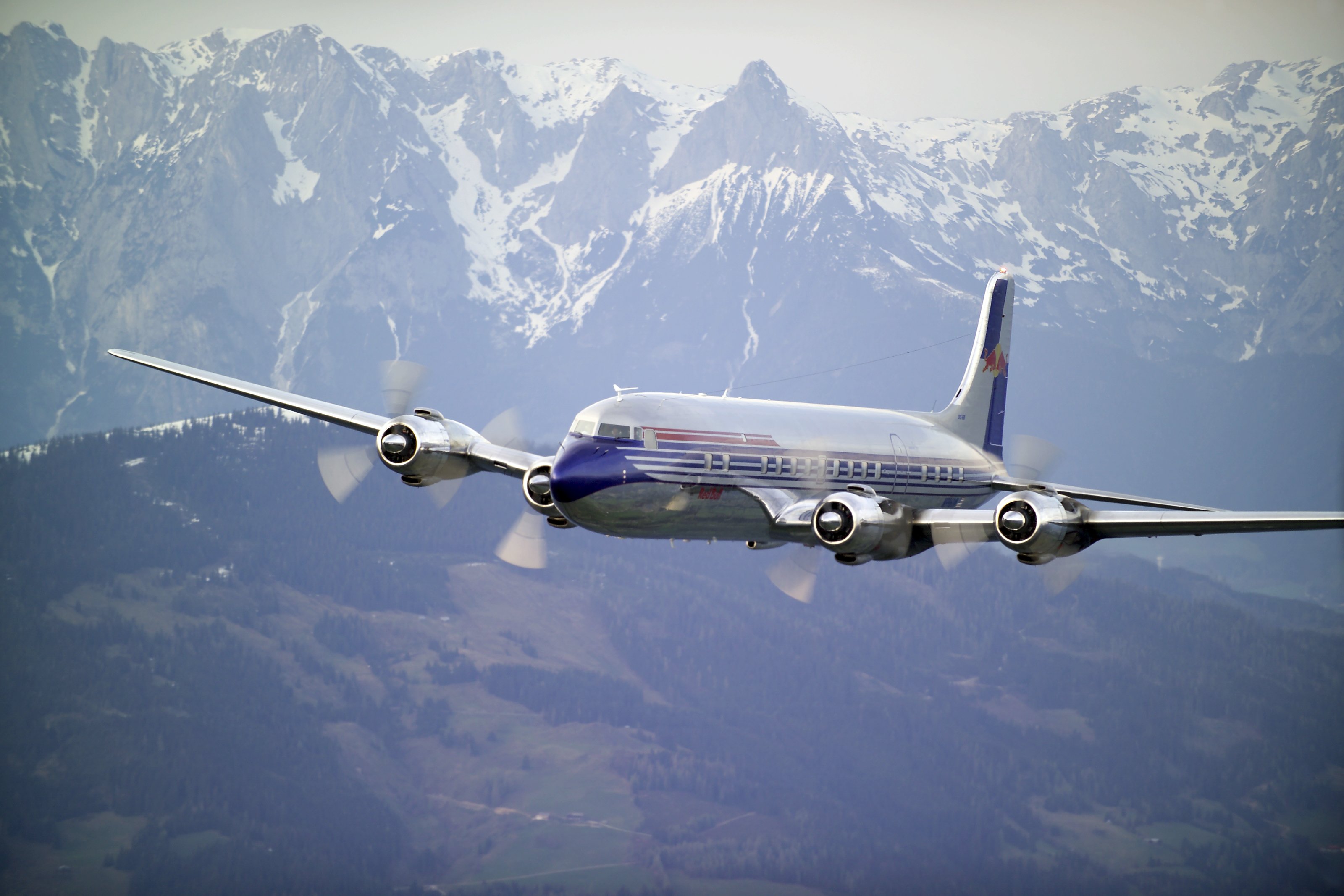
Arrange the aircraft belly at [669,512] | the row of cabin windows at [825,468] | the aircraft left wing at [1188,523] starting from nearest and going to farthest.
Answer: the aircraft left wing at [1188,523] → the aircraft belly at [669,512] → the row of cabin windows at [825,468]

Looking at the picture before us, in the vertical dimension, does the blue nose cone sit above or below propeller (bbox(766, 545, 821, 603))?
above

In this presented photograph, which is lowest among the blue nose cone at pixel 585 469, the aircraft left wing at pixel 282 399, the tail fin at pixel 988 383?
the blue nose cone at pixel 585 469

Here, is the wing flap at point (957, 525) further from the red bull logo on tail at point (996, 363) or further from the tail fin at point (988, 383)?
the red bull logo on tail at point (996, 363)

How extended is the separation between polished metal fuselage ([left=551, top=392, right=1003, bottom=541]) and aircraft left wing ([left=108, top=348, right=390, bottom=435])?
7.22 meters

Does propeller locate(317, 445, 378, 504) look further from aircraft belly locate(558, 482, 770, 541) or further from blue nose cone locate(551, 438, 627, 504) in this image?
aircraft belly locate(558, 482, 770, 541)

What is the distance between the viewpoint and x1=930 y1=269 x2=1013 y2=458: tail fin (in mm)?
48938

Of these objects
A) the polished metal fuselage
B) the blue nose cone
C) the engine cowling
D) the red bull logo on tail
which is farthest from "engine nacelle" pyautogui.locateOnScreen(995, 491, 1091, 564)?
the red bull logo on tail

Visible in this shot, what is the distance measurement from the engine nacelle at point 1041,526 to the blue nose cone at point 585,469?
978cm

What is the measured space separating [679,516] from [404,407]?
10016mm

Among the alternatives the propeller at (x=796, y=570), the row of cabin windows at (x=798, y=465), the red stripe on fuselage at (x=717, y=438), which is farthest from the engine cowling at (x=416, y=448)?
the propeller at (x=796, y=570)

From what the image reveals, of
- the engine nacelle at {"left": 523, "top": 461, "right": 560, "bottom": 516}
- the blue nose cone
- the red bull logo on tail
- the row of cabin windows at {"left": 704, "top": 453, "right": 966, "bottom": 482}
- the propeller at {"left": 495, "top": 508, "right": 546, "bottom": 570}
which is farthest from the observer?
the red bull logo on tail

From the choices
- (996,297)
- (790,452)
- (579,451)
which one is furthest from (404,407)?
(996,297)

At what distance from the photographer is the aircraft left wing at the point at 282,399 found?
39.2 m

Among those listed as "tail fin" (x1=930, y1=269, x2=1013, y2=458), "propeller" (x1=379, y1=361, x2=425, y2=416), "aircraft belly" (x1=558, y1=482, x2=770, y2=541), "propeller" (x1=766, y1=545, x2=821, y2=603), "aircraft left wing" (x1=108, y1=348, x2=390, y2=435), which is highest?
"tail fin" (x1=930, y1=269, x2=1013, y2=458)
